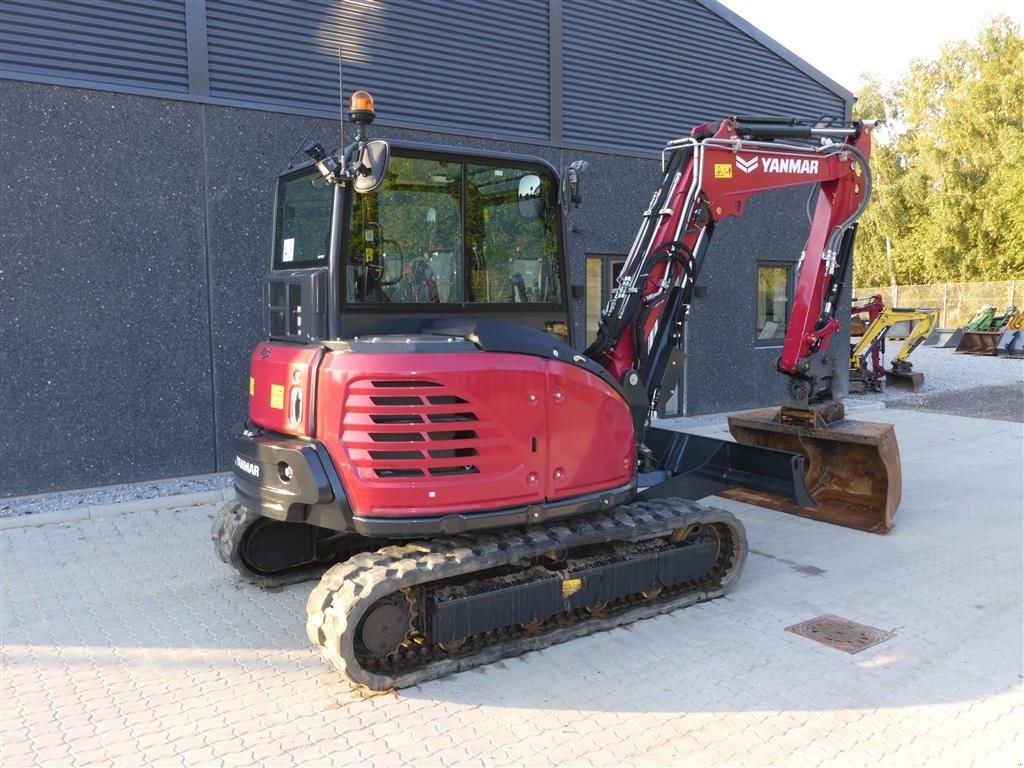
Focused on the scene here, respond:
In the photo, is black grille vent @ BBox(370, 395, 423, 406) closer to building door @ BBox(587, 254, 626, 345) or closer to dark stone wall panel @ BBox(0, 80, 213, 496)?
dark stone wall panel @ BBox(0, 80, 213, 496)

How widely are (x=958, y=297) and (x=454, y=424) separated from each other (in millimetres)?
36322

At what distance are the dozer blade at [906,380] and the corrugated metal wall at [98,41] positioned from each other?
14.1m

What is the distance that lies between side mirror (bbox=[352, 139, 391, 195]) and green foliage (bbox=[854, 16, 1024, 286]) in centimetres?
3763

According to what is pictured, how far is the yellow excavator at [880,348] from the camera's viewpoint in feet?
49.1

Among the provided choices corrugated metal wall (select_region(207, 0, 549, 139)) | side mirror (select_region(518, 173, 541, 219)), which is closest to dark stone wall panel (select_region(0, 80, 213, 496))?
corrugated metal wall (select_region(207, 0, 549, 139))

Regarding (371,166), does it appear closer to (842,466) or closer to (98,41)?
(842,466)

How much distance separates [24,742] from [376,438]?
80.4 inches

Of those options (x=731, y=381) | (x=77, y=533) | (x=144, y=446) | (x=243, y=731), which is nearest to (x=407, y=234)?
(x=243, y=731)

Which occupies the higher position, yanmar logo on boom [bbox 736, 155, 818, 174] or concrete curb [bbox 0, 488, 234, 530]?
yanmar logo on boom [bbox 736, 155, 818, 174]

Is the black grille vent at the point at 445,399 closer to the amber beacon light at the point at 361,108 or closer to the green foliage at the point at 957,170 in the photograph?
the amber beacon light at the point at 361,108

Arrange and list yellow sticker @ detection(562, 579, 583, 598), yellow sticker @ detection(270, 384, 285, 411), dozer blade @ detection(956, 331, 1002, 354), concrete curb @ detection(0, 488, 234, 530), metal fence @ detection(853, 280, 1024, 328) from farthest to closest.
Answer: metal fence @ detection(853, 280, 1024, 328) → dozer blade @ detection(956, 331, 1002, 354) → concrete curb @ detection(0, 488, 234, 530) → yellow sticker @ detection(562, 579, 583, 598) → yellow sticker @ detection(270, 384, 285, 411)

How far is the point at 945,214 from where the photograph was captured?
36719mm

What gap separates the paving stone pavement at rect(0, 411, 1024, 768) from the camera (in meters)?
3.45

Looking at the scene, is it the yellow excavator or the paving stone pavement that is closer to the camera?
the paving stone pavement
